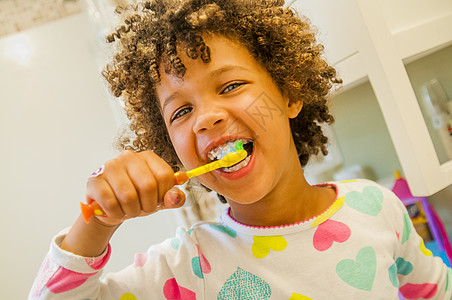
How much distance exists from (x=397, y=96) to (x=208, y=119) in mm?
379

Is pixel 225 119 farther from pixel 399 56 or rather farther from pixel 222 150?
pixel 399 56

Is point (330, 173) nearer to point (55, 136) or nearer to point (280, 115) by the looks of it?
point (280, 115)

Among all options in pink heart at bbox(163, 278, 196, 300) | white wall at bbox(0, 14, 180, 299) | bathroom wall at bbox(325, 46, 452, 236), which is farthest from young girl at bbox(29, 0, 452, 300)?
white wall at bbox(0, 14, 180, 299)

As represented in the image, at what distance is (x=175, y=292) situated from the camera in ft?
1.73

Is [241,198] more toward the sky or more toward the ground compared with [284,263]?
more toward the sky

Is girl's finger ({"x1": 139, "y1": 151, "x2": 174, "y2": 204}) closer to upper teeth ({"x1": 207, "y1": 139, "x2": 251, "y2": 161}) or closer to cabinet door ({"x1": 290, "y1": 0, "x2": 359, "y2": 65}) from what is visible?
upper teeth ({"x1": 207, "y1": 139, "x2": 251, "y2": 161})

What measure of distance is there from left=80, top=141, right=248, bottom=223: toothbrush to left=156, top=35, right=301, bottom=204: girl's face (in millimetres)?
32

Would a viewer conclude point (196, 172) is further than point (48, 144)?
No

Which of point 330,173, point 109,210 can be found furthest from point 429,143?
point 109,210

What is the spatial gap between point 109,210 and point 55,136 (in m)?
1.02

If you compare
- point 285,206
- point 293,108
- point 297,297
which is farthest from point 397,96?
point 297,297

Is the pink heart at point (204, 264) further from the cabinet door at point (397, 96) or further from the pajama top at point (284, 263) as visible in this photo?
the cabinet door at point (397, 96)

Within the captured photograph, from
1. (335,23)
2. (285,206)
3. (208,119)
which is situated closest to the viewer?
(208,119)

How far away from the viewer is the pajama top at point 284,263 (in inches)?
20.4
